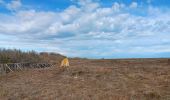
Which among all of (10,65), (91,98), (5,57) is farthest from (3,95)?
(5,57)

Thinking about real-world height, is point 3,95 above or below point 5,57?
below

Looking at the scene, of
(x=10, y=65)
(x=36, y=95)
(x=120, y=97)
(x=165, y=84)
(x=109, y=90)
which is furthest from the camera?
(x=10, y=65)

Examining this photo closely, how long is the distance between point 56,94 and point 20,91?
298 cm

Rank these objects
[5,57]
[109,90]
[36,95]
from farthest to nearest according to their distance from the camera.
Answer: [5,57]
[109,90]
[36,95]

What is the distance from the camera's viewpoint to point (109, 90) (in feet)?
59.0

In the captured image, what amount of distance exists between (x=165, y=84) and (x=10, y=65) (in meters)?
24.8

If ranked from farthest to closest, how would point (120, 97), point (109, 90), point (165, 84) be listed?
point (165, 84), point (109, 90), point (120, 97)

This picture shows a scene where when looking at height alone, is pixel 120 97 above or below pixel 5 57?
below

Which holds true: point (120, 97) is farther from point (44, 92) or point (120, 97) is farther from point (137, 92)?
point (44, 92)

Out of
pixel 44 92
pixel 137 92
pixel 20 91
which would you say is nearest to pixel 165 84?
pixel 137 92

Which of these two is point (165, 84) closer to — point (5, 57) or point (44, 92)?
point (44, 92)

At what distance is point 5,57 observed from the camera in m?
43.8

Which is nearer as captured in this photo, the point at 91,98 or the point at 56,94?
the point at 91,98

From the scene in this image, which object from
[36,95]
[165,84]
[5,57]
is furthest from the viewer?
[5,57]
